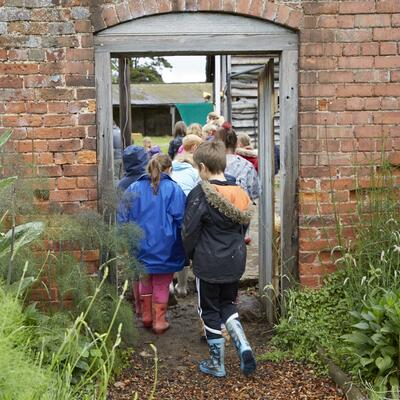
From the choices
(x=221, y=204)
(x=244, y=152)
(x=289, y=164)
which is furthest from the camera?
(x=244, y=152)

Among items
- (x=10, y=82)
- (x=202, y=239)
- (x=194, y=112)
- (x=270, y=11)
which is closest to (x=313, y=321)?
(x=202, y=239)

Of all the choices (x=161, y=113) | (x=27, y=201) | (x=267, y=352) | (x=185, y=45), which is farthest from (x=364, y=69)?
(x=161, y=113)

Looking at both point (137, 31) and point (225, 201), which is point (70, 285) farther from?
point (137, 31)

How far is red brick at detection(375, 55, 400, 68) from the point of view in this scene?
523 centimetres

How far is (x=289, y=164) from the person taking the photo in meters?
5.37

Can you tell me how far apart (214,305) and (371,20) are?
250cm

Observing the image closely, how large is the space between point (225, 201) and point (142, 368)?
4.79ft

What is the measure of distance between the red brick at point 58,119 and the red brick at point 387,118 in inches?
93.2

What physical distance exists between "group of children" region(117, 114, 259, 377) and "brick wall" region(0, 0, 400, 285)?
64cm

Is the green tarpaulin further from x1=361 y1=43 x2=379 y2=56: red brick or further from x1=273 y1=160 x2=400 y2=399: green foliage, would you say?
x1=273 y1=160 x2=400 y2=399: green foliage

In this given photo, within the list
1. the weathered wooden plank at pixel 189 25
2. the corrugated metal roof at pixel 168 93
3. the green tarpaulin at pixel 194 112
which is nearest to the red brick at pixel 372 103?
the weathered wooden plank at pixel 189 25

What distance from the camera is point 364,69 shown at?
5234mm

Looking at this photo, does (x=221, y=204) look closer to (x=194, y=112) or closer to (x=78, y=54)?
(x=78, y=54)

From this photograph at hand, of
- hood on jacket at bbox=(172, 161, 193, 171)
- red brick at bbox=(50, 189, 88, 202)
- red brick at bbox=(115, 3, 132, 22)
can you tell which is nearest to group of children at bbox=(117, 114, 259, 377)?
red brick at bbox=(50, 189, 88, 202)
